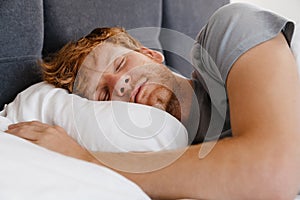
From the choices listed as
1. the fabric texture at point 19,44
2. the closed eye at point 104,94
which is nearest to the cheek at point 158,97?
the closed eye at point 104,94

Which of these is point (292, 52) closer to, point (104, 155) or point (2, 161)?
point (104, 155)

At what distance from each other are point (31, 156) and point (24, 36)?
0.55 metres

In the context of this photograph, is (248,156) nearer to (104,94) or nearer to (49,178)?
(49,178)

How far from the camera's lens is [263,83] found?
87 centimetres

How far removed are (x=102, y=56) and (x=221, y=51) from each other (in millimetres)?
282

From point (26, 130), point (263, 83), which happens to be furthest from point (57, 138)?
point (263, 83)

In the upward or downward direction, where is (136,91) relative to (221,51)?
downward

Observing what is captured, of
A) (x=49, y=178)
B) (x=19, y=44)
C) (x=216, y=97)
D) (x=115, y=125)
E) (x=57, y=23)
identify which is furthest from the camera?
(x=57, y=23)

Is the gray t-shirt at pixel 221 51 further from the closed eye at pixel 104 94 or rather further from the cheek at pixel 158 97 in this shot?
the closed eye at pixel 104 94

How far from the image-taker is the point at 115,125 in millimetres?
913

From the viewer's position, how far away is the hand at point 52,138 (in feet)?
2.80

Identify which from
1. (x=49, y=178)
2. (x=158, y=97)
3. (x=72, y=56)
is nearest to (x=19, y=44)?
(x=72, y=56)

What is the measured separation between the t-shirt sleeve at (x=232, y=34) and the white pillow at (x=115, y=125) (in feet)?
0.51

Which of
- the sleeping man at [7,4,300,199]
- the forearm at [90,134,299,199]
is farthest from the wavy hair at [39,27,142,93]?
the forearm at [90,134,299,199]
